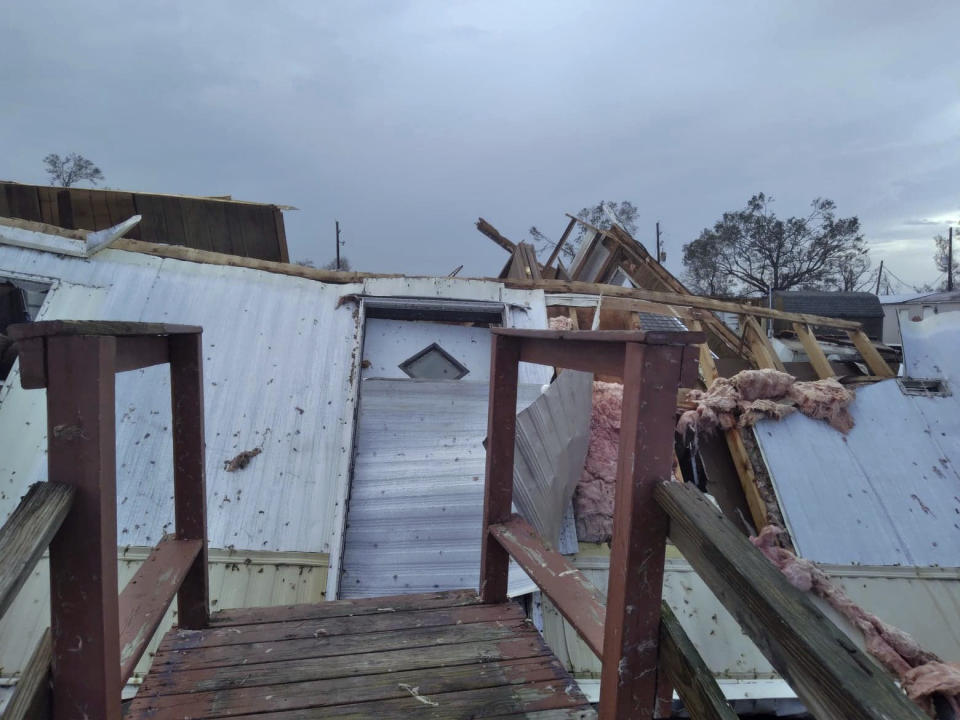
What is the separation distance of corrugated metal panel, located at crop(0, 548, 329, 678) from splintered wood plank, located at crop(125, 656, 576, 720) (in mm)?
1687

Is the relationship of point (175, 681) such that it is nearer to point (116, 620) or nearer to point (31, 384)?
point (116, 620)

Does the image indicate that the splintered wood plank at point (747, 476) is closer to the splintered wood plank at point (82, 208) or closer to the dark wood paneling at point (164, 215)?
the dark wood paneling at point (164, 215)

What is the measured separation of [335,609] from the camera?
210 centimetres

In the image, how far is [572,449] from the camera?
3.77 meters

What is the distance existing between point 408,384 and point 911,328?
5.18 metres

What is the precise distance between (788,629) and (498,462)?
57.1 inches

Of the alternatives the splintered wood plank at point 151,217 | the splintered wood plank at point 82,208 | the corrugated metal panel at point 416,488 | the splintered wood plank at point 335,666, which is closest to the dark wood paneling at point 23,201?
the splintered wood plank at point 82,208

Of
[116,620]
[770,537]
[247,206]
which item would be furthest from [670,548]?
[247,206]

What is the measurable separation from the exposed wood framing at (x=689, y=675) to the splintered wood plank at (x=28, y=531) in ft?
3.68

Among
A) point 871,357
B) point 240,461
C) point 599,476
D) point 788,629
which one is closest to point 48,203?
point 240,461

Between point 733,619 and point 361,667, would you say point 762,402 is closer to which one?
point 733,619

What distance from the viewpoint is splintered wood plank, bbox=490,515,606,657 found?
4.85 feet

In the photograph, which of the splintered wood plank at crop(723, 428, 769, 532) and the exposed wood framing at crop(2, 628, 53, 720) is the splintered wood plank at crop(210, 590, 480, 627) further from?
the splintered wood plank at crop(723, 428, 769, 532)

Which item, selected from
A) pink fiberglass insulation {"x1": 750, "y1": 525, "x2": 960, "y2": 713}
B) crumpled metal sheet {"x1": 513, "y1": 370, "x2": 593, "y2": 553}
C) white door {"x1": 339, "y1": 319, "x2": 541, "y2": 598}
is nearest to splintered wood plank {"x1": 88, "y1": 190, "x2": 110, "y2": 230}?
white door {"x1": 339, "y1": 319, "x2": 541, "y2": 598}
